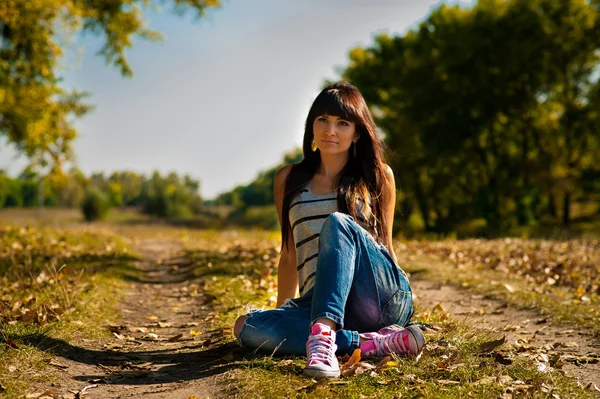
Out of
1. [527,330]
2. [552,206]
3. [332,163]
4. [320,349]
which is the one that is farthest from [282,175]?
[552,206]

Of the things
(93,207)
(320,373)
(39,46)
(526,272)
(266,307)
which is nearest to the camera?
(320,373)

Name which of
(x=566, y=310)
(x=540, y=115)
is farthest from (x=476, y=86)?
(x=566, y=310)

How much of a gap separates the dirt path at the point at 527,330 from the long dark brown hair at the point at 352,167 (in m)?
1.32

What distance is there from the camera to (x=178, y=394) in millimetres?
3127

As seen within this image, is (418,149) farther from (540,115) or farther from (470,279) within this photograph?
(470,279)

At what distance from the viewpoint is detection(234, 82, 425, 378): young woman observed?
10.9 ft

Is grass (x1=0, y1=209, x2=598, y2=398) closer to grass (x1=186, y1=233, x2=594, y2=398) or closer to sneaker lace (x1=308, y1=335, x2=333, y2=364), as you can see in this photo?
grass (x1=186, y1=233, x2=594, y2=398)

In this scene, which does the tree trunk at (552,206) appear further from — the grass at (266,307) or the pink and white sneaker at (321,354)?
the pink and white sneaker at (321,354)

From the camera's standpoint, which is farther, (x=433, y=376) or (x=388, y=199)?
(x=388, y=199)

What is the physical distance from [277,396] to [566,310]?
4.07 m

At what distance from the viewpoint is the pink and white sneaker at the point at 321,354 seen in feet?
10.2

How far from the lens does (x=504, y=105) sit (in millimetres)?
25594

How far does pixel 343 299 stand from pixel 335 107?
1292mm

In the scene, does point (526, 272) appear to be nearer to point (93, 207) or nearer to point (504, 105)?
point (504, 105)
